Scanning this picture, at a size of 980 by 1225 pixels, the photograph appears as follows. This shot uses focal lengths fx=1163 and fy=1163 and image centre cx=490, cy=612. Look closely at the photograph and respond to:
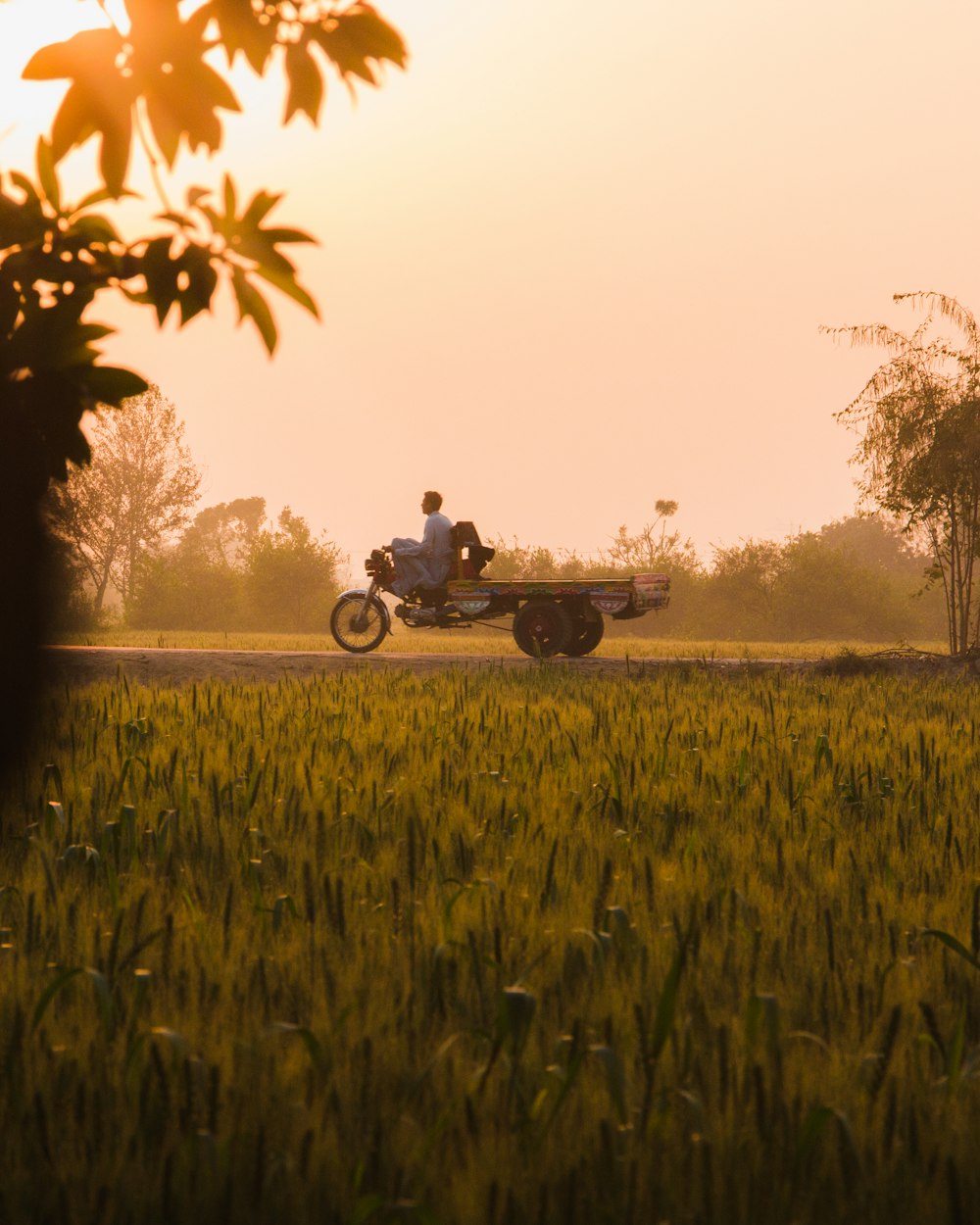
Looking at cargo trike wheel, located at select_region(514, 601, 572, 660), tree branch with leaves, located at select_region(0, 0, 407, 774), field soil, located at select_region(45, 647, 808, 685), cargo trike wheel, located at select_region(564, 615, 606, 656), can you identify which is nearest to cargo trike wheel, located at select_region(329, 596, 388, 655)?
cargo trike wheel, located at select_region(514, 601, 572, 660)

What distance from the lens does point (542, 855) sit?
3420 mm

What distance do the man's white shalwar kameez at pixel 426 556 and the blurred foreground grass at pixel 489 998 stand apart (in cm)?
960

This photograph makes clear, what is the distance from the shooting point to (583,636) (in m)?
14.7

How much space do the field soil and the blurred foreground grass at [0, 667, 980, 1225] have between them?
235 inches

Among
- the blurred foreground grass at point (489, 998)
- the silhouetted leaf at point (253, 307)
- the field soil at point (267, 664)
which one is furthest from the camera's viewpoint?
the field soil at point (267, 664)

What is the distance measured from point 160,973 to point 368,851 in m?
1.13

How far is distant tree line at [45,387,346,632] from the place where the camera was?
34094 mm

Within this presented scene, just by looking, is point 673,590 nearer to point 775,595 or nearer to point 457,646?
point 775,595

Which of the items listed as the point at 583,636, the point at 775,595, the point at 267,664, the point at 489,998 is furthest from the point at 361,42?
the point at 775,595

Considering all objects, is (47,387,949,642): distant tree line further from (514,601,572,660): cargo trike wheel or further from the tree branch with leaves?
the tree branch with leaves

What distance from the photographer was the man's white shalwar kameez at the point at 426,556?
14.3 metres

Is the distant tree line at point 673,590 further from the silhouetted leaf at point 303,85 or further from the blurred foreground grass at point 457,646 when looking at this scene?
the silhouetted leaf at point 303,85

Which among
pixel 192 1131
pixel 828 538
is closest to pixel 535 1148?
pixel 192 1131

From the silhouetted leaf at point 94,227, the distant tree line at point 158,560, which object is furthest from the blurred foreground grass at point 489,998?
the distant tree line at point 158,560
